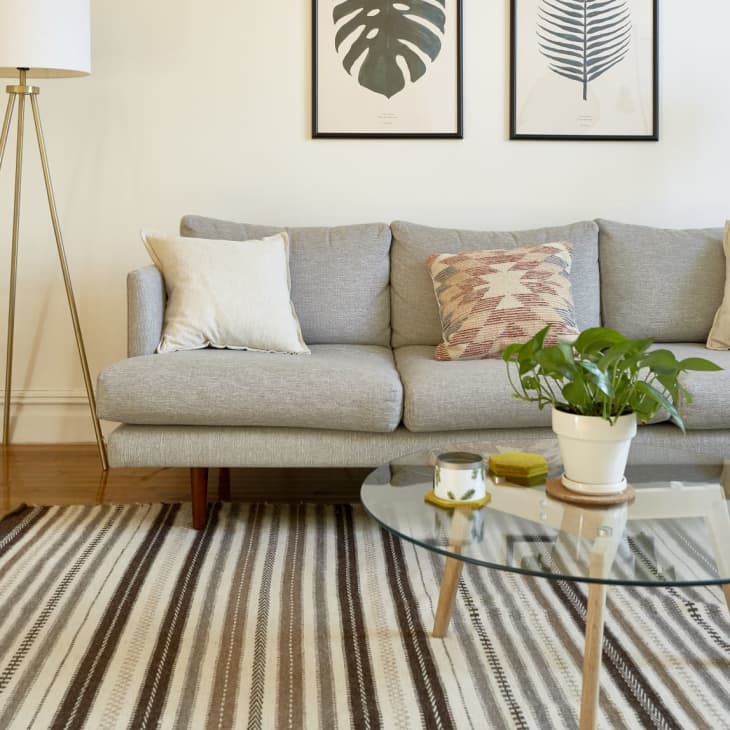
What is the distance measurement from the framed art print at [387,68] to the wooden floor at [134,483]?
53.9 inches

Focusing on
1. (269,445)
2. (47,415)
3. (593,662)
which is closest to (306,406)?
(269,445)

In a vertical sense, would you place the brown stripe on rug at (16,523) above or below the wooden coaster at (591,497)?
below

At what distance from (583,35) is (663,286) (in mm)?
1102

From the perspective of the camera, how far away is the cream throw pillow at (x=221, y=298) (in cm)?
303

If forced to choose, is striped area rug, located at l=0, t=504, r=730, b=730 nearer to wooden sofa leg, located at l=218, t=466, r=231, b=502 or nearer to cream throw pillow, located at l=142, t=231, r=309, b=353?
wooden sofa leg, located at l=218, t=466, r=231, b=502

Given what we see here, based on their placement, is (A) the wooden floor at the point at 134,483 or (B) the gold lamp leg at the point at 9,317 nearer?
(A) the wooden floor at the point at 134,483

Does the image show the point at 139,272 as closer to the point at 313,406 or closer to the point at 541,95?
the point at 313,406

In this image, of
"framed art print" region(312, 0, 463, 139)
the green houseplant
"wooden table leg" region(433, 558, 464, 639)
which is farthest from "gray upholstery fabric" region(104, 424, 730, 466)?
"framed art print" region(312, 0, 463, 139)

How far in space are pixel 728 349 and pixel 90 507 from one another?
7.05ft

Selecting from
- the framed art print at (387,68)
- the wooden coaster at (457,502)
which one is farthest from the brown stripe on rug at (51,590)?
the framed art print at (387,68)

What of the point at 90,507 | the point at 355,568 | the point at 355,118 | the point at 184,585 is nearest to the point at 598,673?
the point at 355,568

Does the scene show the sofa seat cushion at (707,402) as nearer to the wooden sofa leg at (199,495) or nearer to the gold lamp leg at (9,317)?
the wooden sofa leg at (199,495)

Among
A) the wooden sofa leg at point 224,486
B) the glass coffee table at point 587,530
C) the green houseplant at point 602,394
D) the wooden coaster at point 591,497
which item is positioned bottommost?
the wooden sofa leg at point 224,486

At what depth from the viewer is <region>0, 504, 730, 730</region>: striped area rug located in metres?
1.76
